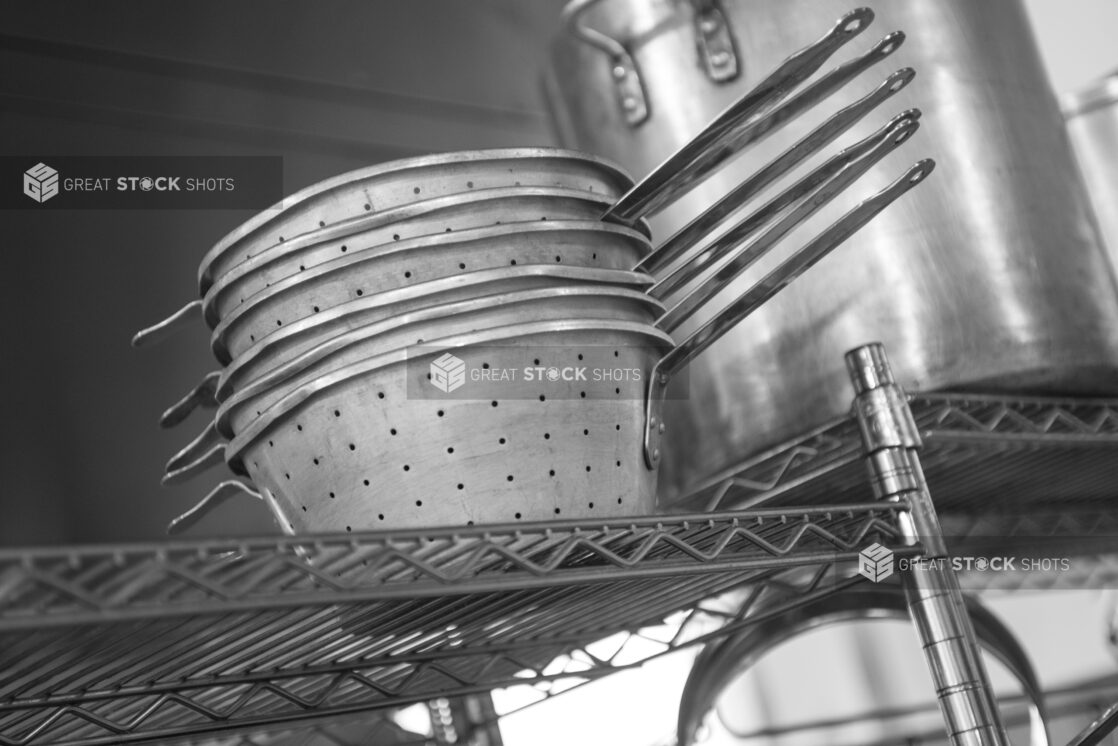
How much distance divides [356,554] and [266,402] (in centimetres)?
10

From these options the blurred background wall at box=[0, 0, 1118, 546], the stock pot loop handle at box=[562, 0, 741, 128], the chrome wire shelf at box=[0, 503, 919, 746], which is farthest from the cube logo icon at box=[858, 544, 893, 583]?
the blurred background wall at box=[0, 0, 1118, 546]

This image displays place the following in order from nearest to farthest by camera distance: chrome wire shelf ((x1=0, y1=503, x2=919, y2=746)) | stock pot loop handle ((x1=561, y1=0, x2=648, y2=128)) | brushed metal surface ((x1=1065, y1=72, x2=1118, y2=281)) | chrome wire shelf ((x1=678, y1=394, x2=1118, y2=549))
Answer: chrome wire shelf ((x1=0, y1=503, x2=919, y2=746)), chrome wire shelf ((x1=678, y1=394, x2=1118, y2=549)), stock pot loop handle ((x1=561, y1=0, x2=648, y2=128)), brushed metal surface ((x1=1065, y1=72, x2=1118, y2=281))

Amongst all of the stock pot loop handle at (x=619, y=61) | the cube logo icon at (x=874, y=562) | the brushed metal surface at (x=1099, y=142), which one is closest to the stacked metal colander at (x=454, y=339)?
the cube logo icon at (x=874, y=562)

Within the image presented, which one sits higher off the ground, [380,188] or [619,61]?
[619,61]

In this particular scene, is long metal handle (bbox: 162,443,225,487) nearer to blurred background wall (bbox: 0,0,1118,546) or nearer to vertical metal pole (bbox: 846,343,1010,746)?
blurred background wall (bbox: 0,0,1118,546)

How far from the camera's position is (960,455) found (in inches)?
34.1

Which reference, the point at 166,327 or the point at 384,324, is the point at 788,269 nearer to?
the point at 384,324

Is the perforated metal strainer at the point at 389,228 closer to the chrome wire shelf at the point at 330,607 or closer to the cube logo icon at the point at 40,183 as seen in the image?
the chrome wire shelf at the point at 330,607

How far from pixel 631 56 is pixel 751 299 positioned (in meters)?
0.30

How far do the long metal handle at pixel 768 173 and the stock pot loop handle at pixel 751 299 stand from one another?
4cm

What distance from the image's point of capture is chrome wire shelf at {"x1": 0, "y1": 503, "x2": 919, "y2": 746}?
1.60ft

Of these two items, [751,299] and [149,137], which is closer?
[751,299]

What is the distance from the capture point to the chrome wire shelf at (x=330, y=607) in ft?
1.60

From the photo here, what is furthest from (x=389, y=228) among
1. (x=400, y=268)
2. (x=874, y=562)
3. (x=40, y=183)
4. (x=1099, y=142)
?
(x=1099, y=142)
